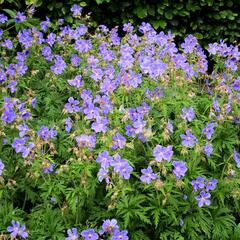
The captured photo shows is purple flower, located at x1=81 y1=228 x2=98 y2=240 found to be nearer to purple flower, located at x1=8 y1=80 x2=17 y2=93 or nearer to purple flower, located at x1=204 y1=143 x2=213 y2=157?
purple flower, located at x1=204 y1=143 x2=213 y2=157

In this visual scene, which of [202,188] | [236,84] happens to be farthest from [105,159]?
[236,84]

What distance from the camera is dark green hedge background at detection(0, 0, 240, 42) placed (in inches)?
278

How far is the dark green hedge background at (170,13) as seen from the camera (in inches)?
278

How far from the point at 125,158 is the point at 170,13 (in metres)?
3.64

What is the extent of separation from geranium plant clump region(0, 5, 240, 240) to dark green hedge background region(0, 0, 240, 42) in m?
2.21

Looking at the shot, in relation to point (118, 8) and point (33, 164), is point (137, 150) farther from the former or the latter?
point (118, 8)

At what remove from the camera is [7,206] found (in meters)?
4.02

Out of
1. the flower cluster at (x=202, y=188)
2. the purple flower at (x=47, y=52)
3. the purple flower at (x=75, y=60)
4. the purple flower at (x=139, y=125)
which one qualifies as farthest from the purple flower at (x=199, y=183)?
the purple flower at (x=47, y=52)

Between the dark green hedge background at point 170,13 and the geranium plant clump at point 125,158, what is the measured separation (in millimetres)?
2209

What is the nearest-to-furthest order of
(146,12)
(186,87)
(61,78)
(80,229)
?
(80,229)
(186,87)
(61,78)
(146,12)

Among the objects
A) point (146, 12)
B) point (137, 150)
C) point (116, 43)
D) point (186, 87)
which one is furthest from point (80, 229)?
point (146, 12)

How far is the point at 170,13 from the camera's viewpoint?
716 centimetres

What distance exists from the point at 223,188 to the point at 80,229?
107 centimetres

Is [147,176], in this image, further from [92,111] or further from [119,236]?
[92,111]
